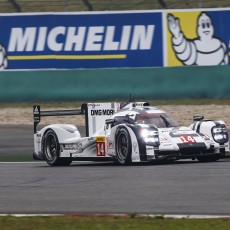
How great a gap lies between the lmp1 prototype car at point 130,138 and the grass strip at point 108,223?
612 centimetres

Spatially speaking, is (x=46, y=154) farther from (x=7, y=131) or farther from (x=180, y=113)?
(x=180, y=113)

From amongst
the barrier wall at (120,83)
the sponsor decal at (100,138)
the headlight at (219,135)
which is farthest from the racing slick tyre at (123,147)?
the barrier wall at (120,83)

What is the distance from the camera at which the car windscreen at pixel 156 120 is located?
1738 cm

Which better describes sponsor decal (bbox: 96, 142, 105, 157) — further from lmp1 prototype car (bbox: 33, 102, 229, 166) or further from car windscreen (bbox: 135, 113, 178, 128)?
car windscreen (bbox: 135, 113, 178, 128)

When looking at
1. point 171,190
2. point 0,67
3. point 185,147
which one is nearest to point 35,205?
point 171,190

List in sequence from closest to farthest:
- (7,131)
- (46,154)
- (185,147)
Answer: (185,147) < (46,154) < (7,131)

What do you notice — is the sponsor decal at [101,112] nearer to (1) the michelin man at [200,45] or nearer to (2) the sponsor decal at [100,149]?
(2) the sponsor decal at [100,149]

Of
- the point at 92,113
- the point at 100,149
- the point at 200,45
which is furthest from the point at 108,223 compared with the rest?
the point at 200,45

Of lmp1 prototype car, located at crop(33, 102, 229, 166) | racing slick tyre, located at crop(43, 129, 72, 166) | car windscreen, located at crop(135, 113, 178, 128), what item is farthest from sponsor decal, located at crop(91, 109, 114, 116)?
car windscreen, located at crop(135, 113, 178, 128)

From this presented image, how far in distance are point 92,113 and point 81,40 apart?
36.0 ft

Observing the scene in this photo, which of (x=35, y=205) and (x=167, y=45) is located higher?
(x=167, y=45)

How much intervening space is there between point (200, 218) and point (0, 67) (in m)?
19.0

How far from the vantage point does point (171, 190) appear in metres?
12.9

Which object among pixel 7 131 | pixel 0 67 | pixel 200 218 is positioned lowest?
pixel 200 218
